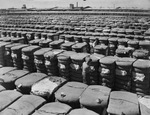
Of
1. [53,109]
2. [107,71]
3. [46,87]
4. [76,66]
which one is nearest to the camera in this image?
[53,109]

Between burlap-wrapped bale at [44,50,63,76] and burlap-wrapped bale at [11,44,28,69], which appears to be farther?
burlap-wrapped bale at [11,44,28,69]

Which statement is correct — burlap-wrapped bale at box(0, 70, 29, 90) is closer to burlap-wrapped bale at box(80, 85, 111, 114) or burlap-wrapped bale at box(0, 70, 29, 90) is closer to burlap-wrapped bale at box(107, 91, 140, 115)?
burlap-wrapped bale at box(80, 85, 111, 114)

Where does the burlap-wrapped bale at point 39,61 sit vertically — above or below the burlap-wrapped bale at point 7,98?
above

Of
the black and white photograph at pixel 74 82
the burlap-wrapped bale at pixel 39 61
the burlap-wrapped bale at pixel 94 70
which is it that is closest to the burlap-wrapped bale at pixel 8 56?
the black and white photograph at pixel 74 82

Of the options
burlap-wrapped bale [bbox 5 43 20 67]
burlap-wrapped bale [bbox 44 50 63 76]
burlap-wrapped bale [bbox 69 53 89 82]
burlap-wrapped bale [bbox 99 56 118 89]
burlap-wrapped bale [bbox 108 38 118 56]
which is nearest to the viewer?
burlap-wrapped bale [bbox 99 56 118 89]

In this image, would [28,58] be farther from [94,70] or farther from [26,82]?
[94,70]

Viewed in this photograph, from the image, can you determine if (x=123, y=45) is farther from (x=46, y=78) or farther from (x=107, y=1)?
(x=107, y=1)

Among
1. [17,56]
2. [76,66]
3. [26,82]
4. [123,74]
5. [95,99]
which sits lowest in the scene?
[95,99]

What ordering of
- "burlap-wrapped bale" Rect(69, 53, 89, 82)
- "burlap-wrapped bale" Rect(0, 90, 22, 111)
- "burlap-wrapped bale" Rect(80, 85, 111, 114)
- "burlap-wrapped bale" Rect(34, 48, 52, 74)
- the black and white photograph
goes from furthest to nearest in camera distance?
"burlap-wrapped bale" Rect(34, 48, 52, 74), "burlap-wrapped bale" Rect(69, 53, 89, 82), "burlap-wrapped bale" Rect(80, 85, 111, 114), "burlap-wrapped bale" Rect(0, 90, 22, 111), the black and white photograph

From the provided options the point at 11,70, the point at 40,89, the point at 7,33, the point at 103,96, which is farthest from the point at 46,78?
the point at 7,33

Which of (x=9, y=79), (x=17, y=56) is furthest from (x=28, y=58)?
(x=9, y=79)

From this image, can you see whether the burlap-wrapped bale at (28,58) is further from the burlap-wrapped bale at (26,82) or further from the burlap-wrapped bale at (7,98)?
the burlap-wrapped bale at (7,98)

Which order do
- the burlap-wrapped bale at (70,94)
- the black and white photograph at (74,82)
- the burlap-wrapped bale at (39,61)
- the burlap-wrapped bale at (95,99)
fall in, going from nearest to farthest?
the black and white photograph at (74,82) → the burlap-wrapped bale at (95,99) → the burlap-wrapped bale at (70,94) → the burlap-wrapped bale at (39,61)

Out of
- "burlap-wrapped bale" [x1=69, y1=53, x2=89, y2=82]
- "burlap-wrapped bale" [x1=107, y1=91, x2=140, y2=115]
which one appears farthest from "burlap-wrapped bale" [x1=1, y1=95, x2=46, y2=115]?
"burlap-wrapped bale" [x1=69, y1=53, x2=89, y2=82]
